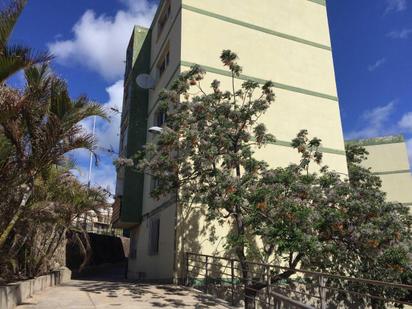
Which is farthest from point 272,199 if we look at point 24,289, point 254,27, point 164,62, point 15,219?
point 164,62

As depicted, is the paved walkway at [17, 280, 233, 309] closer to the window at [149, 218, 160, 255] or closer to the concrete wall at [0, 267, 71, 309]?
the concrete wall at [0, 267, 71, 309]

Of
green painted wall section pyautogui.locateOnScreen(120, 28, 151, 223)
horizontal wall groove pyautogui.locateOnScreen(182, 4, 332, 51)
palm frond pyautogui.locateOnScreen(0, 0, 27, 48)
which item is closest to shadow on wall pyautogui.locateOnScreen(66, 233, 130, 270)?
green painted wall section pyautogui.locateOnScreen(120, 28, 151, 223)

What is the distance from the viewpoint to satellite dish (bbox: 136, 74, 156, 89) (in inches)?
753

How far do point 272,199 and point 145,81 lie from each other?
38.6 ft

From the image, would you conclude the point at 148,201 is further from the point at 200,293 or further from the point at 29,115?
the point at 29,115

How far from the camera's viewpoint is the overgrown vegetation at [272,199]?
9492 millimetres

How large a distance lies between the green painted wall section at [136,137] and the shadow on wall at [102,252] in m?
3.79

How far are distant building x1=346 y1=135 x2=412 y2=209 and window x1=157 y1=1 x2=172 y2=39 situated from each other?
15.5 meters

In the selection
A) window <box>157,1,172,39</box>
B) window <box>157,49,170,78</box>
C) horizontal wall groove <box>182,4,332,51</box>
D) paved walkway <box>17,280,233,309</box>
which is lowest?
paved walkway <box>17,280,233,309</box>

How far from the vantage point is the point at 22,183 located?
334 inches

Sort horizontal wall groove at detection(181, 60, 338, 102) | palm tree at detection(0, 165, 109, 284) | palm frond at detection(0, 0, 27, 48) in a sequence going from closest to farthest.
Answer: palm frond at detection(0, 0, 27, 48) → palm tree at detection(0, 165, 109, 284) → horizontal wall groove at detection(181, 60, 338, 102)

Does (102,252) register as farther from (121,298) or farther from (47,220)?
(121,298)

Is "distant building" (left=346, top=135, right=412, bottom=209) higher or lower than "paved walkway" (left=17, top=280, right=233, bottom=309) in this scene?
higher

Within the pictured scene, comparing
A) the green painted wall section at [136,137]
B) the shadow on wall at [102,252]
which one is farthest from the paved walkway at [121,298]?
the shadow on wall at [102,252]
